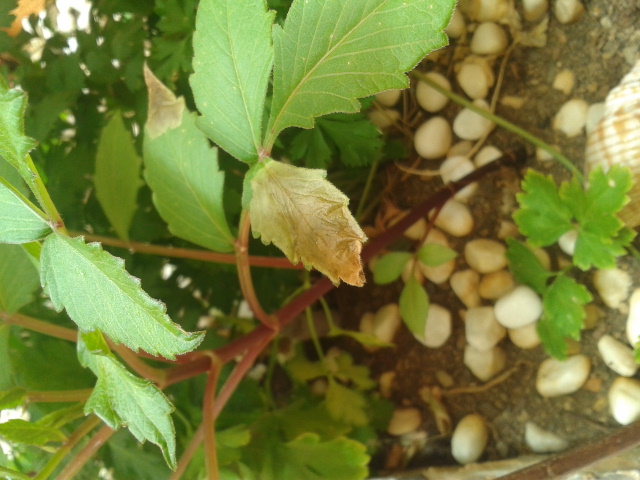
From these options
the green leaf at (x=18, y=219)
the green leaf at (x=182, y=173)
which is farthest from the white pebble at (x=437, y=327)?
the green leaf at (x=18, y=219)

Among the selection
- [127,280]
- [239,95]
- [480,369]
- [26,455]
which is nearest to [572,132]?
[480,369]

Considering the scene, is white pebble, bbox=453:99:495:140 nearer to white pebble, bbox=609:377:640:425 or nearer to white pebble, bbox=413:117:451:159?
white pebble, bbox=413:117:451:159

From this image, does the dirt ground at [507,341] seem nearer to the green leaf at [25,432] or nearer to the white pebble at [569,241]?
the white pebble at [569,241]

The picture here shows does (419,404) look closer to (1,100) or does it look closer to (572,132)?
(572,132)

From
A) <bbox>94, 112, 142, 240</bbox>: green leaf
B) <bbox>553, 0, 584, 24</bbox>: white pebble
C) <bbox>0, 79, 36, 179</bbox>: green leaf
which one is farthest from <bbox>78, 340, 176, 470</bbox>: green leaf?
<bbox>553, 0, 584, 24</bbox>: white pebble

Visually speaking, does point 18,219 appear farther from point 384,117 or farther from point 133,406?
point 384,117

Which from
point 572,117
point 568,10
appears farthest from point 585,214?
point 568,10
